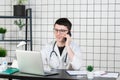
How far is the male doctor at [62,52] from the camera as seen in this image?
3291mm

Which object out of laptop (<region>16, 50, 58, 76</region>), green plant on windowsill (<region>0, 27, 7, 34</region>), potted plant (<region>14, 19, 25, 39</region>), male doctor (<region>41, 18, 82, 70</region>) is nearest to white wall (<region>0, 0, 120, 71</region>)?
potted plant (<region>14, 19, 25, 39</region>)

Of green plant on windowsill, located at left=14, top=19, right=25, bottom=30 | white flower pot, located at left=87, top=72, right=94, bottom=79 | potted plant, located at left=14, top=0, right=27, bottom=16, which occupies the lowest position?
white flower pot, located at left=87, top=72, right=94, bottom=79

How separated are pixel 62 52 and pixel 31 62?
805mm

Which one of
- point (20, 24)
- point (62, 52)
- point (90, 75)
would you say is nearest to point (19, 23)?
point (20, 24)

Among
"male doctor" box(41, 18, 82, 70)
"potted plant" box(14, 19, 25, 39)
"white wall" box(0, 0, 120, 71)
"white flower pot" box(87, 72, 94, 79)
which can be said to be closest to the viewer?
"white flower pot" box(87, 72, 94, 79)

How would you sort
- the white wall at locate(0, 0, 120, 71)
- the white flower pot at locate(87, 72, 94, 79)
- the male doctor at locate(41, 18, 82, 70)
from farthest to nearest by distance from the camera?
1. the white wall at locate(0, 0, 120, 71)
2. the male doctor at locate(41, 18, 82, 70)
3. the white flower pot at locate(87, 72, 94, 79)

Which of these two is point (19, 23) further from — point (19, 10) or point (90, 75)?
point (90, 75)

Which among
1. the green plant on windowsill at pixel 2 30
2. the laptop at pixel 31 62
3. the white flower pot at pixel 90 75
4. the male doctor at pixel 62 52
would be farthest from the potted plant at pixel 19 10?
the white flower pot at pixel 90 75

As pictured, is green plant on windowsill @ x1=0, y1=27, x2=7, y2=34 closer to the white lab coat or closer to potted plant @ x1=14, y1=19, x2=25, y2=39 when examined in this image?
potted plant @ x1=14, y1=19, x2=25, y2=39

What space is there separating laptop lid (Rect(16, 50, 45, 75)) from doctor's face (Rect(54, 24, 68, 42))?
695 millimetres

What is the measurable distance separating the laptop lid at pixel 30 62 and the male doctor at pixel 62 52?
64 cm

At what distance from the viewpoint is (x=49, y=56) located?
11.4ft

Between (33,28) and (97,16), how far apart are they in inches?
41.7

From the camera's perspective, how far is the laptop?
2.65m
